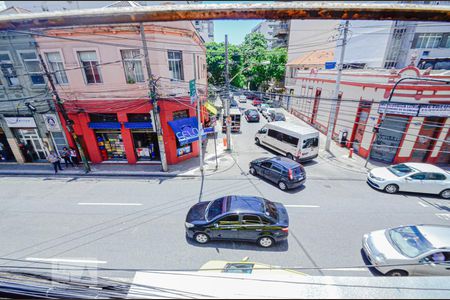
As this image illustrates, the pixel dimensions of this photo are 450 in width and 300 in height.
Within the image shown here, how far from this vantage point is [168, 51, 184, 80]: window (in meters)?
12.8

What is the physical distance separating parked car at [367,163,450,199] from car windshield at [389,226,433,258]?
495 centimetres

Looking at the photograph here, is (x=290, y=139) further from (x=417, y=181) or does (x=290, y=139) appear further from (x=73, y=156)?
(x=73, y=156)

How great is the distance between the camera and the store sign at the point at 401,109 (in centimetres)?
1244

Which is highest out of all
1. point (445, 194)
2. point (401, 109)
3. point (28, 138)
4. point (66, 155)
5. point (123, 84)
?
point (123, 84)

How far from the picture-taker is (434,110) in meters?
12.4

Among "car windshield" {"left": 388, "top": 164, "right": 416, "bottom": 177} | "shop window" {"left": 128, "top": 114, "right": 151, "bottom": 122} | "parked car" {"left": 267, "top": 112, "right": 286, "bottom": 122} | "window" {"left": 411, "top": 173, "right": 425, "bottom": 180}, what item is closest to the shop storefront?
"shop window" {"left": 128, "top": 114, "right": 151, "bottom": 122}

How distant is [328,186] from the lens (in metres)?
11.7

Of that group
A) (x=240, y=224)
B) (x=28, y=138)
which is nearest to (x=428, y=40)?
(x=240, y=224)

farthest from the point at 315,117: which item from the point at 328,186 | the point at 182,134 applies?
the point at 182,134

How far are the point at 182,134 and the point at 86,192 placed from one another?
6.50 m

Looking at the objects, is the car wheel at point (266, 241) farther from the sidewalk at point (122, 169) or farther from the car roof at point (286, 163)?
the sidewalk at point (122, 169)

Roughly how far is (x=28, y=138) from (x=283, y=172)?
18209 mm

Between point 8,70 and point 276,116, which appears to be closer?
point 8,70

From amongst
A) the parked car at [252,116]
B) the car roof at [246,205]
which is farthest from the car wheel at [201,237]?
the parked car at [252,116]
